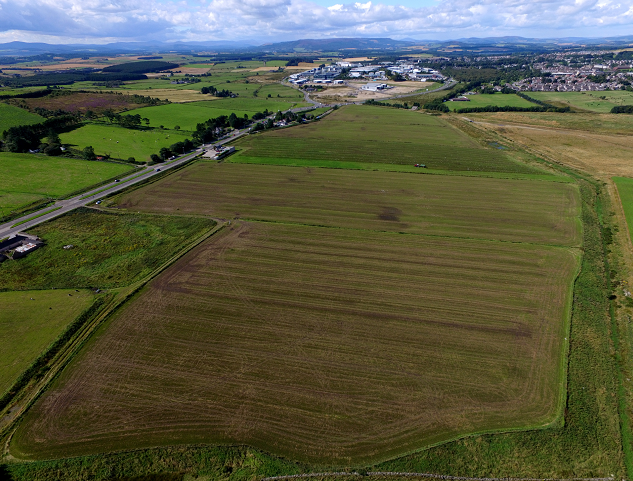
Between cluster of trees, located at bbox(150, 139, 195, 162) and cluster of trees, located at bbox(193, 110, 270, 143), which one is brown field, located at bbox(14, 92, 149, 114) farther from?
cluster of trees, located at bbox(150, 139, 195, 162)

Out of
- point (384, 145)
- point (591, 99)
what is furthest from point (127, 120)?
point (591, 99)

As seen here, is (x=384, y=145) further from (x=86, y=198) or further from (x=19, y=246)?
(x=19, y=246)

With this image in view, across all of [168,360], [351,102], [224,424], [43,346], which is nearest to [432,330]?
[224,424]

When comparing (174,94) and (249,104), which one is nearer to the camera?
(249,104)

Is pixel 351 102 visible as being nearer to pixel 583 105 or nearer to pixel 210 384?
pixel 583 105

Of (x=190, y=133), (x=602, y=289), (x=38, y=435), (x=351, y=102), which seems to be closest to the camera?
(x=38, y=435)

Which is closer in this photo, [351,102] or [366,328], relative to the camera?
[366,328]
